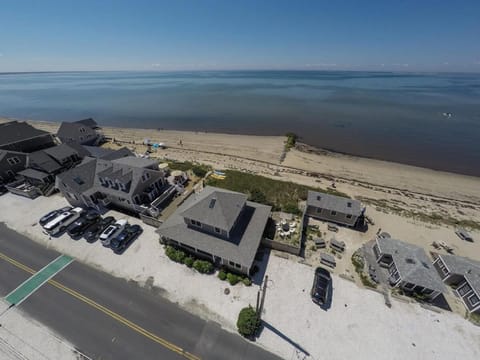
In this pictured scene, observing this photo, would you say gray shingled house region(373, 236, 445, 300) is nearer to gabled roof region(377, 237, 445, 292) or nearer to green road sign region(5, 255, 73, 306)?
gabled roof region(377, 237, 445, 292)

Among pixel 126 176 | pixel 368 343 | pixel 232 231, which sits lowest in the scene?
pixel 368 343

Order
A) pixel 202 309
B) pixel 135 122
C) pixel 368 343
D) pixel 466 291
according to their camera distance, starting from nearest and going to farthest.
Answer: pixel 368 343, pixel 202 309, pixel 466 291, pixel 135 122

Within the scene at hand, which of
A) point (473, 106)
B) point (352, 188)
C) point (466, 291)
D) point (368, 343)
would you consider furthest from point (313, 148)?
point (473, 106)

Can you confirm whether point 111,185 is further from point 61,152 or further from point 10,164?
point 10,164

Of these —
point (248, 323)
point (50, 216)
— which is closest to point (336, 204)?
point (248, 323)

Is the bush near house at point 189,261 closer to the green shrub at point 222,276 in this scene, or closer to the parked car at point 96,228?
the green shrub at point 222,276

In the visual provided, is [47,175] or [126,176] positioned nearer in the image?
[126,176]

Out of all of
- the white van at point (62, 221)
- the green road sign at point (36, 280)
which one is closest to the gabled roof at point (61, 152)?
the white van at point (62, 221)

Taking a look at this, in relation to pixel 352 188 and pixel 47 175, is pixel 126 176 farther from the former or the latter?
pixel 352 188
